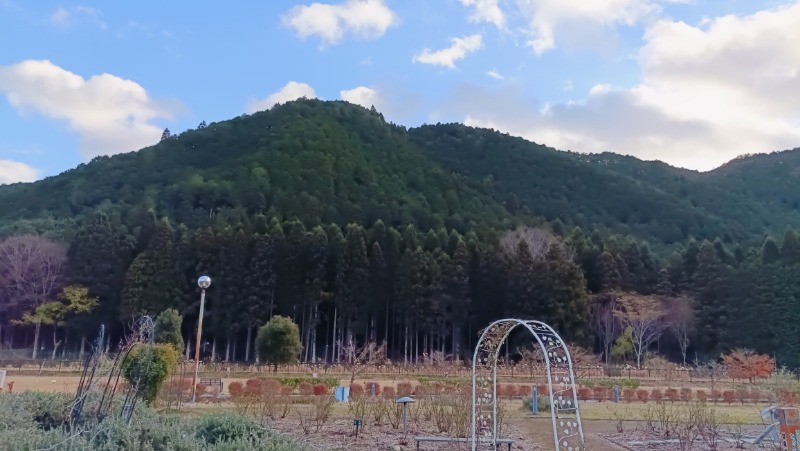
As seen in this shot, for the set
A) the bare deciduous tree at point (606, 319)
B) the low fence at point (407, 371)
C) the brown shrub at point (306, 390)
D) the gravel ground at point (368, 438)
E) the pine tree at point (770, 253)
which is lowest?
the low fence at point (407, 371)

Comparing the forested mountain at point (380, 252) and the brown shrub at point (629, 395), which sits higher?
the forested mountain at point (380, 252)

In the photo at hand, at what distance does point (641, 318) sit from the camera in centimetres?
3812

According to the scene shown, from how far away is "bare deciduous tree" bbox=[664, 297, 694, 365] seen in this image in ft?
133

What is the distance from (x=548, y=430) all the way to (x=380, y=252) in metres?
29.7

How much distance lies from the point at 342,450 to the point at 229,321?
104ft

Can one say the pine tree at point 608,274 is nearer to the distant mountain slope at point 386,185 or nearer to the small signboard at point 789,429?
the distant mountain slope at point 386,185

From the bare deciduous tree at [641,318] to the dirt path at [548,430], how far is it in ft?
81.6

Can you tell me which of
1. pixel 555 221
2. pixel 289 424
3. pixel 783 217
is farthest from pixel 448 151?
→ pixel 289 424

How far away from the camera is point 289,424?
11180 mm

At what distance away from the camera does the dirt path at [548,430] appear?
10.4 meters

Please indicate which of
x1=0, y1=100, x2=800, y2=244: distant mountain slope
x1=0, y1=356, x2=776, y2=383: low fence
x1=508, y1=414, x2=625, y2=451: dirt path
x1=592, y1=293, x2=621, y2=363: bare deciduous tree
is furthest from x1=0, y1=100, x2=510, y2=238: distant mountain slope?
x1=508, y1=414, x2=625, y2=451: dirt path

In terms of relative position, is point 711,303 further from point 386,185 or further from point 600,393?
point 386,185

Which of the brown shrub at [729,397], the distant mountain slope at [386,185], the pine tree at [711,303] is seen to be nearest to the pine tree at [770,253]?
the pine tree at [711,303]

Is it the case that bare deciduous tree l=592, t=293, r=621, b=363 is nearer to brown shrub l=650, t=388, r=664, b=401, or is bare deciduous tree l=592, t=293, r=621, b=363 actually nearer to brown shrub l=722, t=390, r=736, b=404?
brown shrub l=722, t=390, r=736, b=404
